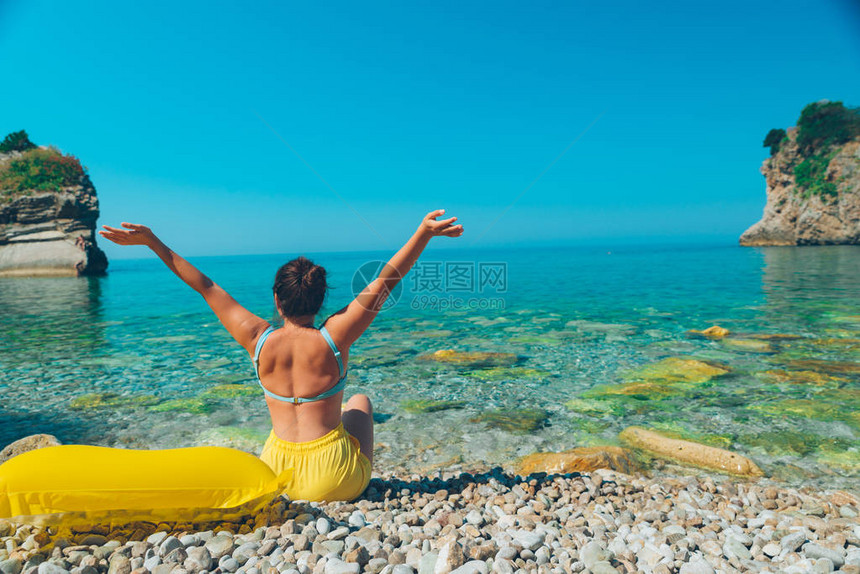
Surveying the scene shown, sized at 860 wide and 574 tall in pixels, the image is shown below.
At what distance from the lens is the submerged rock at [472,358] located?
33.6 feet

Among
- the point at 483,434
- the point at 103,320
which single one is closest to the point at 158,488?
the point at 483,434

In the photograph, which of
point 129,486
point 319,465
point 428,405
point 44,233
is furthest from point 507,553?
point 44,233

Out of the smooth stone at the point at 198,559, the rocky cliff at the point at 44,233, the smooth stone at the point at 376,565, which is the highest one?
the rocky cliff at the point at 44,233

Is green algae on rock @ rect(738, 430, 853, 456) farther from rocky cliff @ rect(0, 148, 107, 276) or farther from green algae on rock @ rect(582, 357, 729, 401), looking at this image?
rocky cliff @ rect(0, 148, 107, 276)

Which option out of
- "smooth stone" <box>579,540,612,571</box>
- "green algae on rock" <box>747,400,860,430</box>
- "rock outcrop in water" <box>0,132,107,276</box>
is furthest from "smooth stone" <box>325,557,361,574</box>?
"rock outcrop in water" <box>0,132,107,276</box>

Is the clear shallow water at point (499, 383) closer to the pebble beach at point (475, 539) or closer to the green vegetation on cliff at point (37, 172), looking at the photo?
the pebble beach at point (475, 539)

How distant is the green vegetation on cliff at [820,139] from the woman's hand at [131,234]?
243ft

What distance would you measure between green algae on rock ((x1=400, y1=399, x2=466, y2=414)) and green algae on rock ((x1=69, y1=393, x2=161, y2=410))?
13.7 ft

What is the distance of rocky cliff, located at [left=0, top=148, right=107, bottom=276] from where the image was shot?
136 feet

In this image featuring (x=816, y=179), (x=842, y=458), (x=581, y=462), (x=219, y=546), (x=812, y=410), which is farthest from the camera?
(x=816, y=179)

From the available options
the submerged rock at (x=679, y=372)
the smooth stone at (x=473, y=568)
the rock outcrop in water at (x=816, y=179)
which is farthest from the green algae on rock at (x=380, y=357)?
the rock outcrop in water at (x=816, y=179)

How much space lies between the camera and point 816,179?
198 ft

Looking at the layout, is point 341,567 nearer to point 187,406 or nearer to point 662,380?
point 187,406

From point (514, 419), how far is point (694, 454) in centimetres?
233
